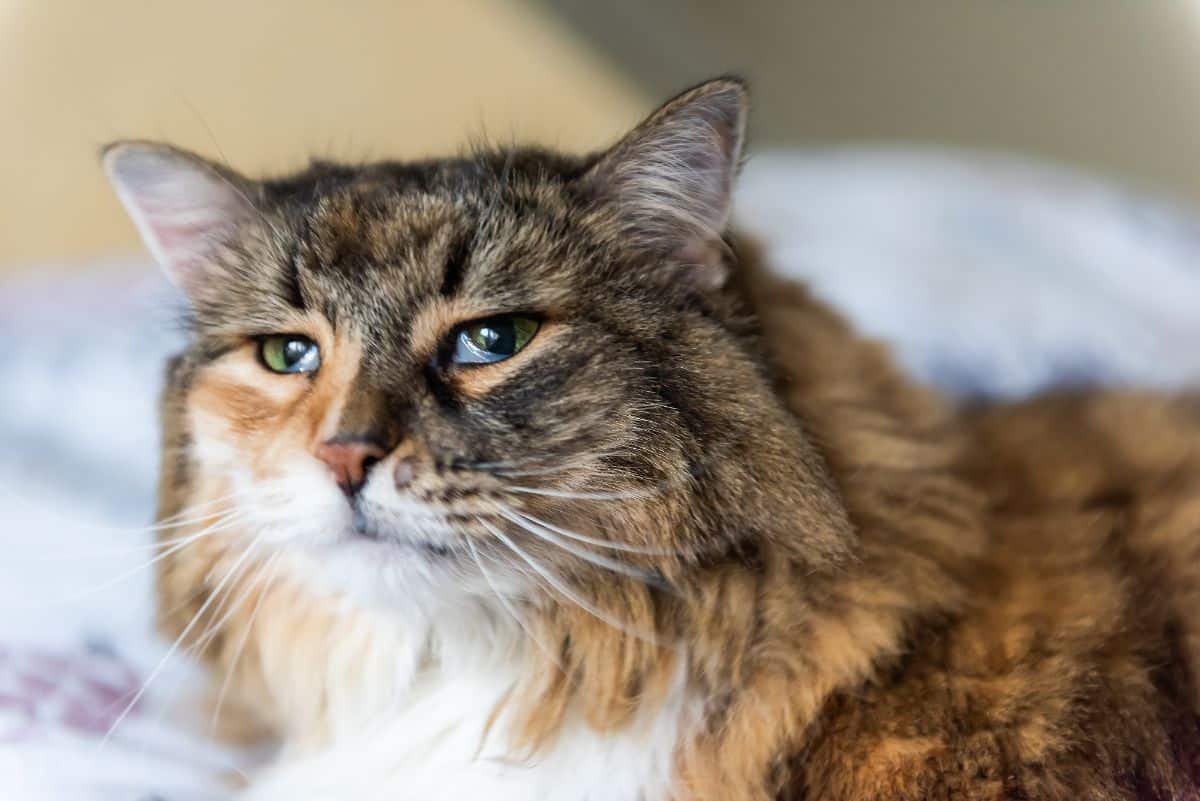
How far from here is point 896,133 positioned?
9.86 ft

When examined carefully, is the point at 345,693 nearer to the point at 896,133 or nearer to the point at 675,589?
the point at 675,589

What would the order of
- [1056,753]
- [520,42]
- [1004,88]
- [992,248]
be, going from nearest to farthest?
[1056,753], [992,248], [520,42], [1004,88]

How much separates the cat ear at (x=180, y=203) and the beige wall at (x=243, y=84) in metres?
0.87

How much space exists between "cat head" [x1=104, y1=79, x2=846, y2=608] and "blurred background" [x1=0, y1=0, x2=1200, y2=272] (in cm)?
103

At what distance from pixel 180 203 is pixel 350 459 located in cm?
50

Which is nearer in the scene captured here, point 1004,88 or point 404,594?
point 404,594

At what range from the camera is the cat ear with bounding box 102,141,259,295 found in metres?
1.10

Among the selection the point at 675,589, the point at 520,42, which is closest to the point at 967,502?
the point at 675,589

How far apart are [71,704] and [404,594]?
531mm

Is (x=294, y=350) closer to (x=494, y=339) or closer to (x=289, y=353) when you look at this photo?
(x=289, y=353)

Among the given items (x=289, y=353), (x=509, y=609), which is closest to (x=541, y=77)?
(x=289, y=353)

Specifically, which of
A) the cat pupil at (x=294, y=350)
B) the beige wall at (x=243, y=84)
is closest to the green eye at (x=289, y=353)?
the cat pupil at (x=294, y=350)

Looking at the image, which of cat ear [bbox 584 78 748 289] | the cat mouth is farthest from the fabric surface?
cat ear [bbox 584 78 748 289]

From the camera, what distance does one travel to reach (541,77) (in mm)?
2752
